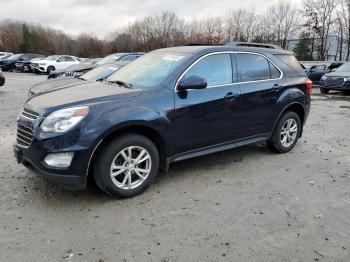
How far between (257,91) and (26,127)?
3.21m

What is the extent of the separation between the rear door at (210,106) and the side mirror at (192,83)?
90 millimetres

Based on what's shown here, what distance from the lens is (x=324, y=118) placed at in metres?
10.1

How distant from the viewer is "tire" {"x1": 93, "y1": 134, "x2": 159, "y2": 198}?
414cm

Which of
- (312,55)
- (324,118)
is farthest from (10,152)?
(312,55)

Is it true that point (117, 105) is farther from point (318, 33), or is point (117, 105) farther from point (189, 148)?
point (318, 33)

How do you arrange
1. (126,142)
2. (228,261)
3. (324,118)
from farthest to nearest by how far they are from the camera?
(324,118), (126,142), (228,261)

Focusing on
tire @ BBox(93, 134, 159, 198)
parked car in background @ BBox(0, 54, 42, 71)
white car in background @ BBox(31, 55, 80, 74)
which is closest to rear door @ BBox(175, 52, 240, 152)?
tire @ BBox(93, 134, 159, 198)

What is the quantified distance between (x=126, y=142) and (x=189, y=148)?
0.99m

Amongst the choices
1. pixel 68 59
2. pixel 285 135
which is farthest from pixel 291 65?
pixel 68 59

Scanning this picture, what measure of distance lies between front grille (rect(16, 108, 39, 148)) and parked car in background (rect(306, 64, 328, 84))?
2213 cm

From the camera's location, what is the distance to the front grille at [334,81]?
1667 centimetres

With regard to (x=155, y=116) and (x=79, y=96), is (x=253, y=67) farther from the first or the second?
(x=79, y=96)

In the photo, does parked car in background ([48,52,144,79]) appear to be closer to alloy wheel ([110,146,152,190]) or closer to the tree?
alloy wheel ([110,146,152,190])

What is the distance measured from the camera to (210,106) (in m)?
4.98
